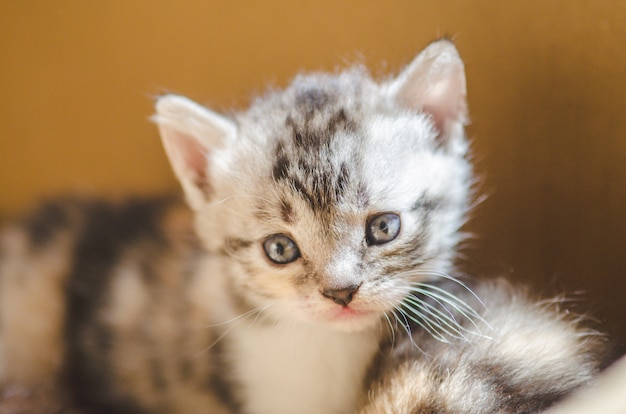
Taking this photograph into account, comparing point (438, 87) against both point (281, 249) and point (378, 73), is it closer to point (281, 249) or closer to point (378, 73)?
point (378, 73)

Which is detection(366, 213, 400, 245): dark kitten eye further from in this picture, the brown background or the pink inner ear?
the brown background

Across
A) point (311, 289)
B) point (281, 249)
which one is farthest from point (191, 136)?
point (311, 289)

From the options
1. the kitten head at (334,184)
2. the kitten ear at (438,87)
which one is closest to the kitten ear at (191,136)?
the kitten head at (334,184)

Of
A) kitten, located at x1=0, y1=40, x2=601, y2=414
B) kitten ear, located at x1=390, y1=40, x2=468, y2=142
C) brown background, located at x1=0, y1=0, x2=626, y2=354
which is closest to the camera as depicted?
kitten, located at x1=0, y1=40, x2=601, y2=414

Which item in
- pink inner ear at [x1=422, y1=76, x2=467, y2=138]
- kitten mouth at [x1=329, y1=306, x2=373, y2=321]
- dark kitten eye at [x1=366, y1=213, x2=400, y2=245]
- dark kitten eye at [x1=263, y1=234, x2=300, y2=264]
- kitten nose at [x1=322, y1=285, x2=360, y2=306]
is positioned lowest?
kitten mouth at [x1=329, y1=306, x2=373, y2=321]

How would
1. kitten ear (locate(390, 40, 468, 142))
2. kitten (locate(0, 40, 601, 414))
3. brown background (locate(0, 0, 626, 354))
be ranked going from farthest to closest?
1. brown background (locate(0, 0, 626, 354))
2. kitten ear (locate(390, 40, 468, 142))
3. kitten (locate(0, 40, 601, 414))

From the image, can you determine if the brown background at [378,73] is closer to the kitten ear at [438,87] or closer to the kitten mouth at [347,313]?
the kitten ear at [438,87]

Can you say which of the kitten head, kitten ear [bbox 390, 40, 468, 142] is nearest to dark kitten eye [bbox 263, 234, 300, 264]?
the kitten head
